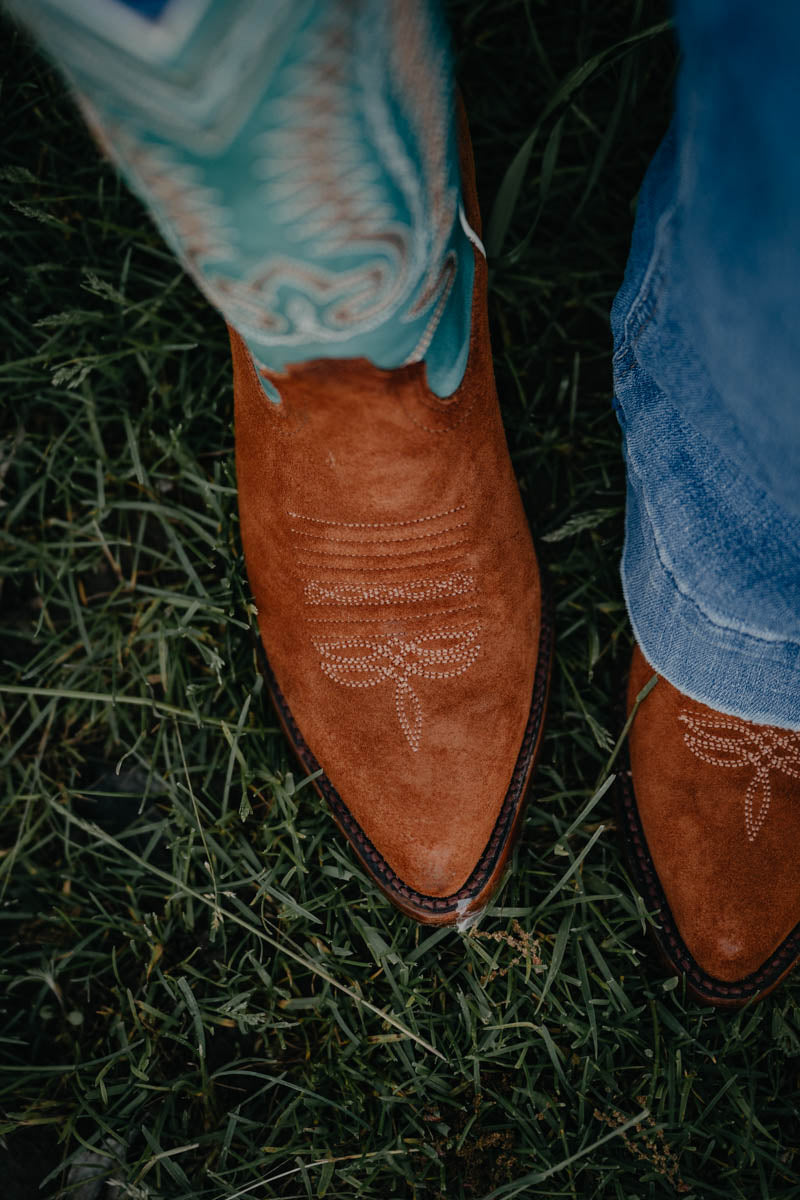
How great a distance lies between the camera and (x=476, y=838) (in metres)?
1.00

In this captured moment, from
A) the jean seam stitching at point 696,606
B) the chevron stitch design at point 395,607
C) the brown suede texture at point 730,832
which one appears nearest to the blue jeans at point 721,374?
the jean seam stitching at point 696,606

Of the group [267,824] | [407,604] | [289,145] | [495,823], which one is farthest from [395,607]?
[289,145]

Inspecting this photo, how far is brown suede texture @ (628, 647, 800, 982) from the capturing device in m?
0.99

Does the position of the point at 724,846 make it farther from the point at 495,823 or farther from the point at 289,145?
the point at 289,145

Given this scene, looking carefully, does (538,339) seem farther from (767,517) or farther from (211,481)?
(767,517)

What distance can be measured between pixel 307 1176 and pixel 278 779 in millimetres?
490

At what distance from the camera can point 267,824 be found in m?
1.14

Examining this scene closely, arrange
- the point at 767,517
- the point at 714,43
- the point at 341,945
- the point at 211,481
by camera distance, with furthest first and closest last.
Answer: the point at 211,481, the point at 341,945, the point at 767,517, the point at 714,43

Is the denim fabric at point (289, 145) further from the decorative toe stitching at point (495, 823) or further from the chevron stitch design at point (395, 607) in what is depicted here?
the decorative toe stitching at point (495, 823)

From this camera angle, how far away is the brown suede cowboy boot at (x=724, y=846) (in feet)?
3.25

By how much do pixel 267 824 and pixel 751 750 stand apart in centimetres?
63

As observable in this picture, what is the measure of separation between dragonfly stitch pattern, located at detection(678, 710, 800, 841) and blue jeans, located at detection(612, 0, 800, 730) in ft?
0.32

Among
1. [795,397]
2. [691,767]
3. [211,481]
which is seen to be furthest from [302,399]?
[691,767]

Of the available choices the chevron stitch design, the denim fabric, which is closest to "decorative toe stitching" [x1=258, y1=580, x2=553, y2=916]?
the chevron stitch design
